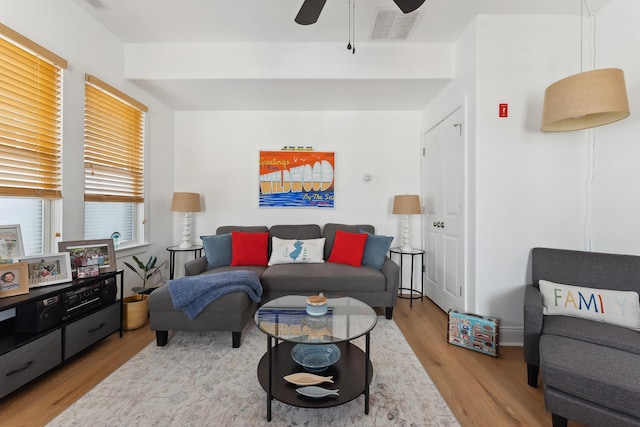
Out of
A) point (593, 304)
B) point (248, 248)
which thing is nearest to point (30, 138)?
point (248, 248)

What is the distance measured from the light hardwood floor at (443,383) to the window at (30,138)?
0.95m

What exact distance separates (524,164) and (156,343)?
11.4 ft

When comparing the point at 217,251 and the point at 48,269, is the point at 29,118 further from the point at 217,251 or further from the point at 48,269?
the point at 217,251

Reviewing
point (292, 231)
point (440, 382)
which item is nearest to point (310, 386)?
point (440, 382)

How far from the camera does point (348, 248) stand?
306 cm

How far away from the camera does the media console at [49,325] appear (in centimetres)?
150

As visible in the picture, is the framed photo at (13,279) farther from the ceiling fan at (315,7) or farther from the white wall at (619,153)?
the white wall at (619,153)

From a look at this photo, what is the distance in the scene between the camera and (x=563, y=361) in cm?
129

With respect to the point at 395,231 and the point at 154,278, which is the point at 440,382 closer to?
the point at 395,231

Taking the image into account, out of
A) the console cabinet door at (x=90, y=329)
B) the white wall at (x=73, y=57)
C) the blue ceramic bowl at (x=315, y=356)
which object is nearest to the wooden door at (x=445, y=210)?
the blue ceramic bowl at (x=315, y=356)

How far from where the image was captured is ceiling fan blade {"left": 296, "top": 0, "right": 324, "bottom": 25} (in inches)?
61.2

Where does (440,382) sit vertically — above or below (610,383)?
below

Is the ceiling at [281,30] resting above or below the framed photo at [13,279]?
above

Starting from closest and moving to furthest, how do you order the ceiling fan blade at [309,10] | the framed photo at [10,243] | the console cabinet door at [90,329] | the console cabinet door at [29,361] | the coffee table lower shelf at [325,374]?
the coffee table lower shelf at [325,374]
the console cabinet door at [29,361]
the ceiling fan blade at [309,10]
the framed photo at [10,243]
the console cabinet door at [90,329]
